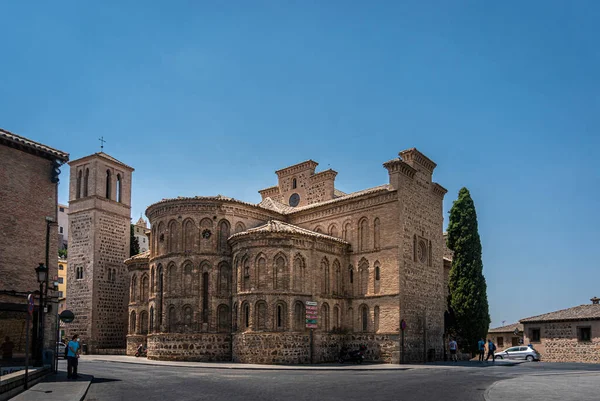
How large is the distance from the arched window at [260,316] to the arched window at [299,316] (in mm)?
1745

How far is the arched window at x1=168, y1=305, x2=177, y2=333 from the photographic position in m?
33.7

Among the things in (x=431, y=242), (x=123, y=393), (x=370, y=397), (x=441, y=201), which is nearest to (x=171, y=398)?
(x=123, y=393)

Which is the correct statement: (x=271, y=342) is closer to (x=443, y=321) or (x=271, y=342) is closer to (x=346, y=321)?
(x=346, y=321)

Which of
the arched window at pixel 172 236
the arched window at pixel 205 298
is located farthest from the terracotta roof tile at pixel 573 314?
the arched window at pixel 172 236

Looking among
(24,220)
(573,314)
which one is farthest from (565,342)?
(24,220)

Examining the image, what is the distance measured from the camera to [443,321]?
3822 cm

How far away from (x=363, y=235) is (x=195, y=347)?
39.5ft

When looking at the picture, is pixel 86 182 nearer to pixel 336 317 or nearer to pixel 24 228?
pixel 336 317

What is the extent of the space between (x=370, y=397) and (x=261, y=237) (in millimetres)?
17924

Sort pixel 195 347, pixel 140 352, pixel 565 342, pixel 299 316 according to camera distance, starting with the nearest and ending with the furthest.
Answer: pixel 299 316 → pixel 195 347 → pixel 140 352 → pixel 565 342

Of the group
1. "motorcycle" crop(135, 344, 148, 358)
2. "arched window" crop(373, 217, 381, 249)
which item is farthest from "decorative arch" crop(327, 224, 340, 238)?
"motorcycle" crop(135, 344, 148, 358)

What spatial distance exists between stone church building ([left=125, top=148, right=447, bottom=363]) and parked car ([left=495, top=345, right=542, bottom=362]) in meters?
7.09

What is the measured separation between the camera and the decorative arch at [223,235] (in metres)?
34.6

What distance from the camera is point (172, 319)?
3388 cm
